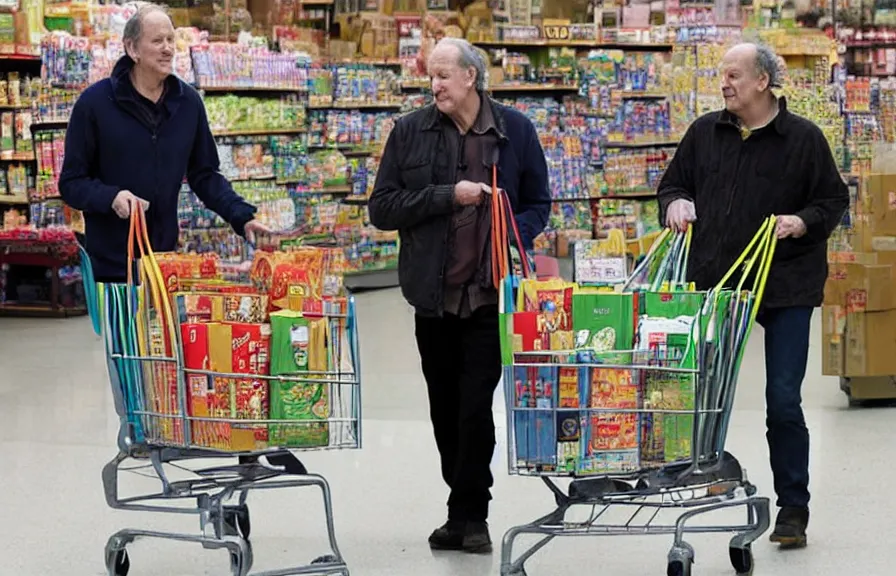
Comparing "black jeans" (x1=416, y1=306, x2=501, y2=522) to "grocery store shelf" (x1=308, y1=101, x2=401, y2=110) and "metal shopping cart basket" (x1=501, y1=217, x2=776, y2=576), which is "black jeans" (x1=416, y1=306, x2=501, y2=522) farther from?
"grocery store shelf" (x1=308, y1=101, x2=401, y2=110)

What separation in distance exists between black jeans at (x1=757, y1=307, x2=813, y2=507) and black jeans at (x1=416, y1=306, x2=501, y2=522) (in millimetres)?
790

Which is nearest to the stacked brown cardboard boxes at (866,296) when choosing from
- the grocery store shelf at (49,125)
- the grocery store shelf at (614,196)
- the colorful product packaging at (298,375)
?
the colorful product packaging at (298,375)

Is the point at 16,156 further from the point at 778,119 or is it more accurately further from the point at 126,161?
the point at 778,119

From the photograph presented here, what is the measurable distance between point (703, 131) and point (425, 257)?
0.91m

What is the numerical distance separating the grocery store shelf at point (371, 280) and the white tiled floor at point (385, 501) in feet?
12.6

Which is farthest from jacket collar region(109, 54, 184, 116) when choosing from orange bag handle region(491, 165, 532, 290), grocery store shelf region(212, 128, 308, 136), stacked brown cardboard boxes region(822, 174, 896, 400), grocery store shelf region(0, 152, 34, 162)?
grocery store shelf region(212, 128, 308, 136)

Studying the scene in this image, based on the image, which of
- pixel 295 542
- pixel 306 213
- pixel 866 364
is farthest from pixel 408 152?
pixel 306 213

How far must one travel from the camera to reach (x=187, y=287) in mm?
4438

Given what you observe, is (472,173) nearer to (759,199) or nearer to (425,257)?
(425,257)

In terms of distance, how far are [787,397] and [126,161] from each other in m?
2.11

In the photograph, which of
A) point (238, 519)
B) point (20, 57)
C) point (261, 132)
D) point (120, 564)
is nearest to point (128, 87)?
point (238, 519)

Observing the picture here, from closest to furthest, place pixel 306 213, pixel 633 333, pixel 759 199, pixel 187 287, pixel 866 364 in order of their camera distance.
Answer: pixel 633 333 < pixel 187 287 < pixel 759 199 < pixel 866 364 < pixel 306 213

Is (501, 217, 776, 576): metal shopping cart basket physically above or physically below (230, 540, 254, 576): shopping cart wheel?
above

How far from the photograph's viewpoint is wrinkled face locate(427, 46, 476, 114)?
475cm
